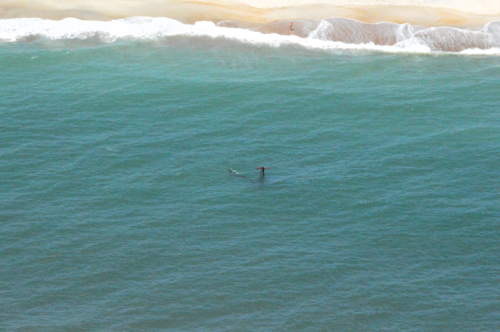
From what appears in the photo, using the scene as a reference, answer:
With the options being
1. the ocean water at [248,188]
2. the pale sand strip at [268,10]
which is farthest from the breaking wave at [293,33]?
the pale sand strip at [268,10]

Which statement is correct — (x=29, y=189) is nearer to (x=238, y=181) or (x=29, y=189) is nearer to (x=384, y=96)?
(x=238, y=181)

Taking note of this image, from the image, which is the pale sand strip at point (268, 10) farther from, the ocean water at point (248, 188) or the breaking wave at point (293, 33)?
the ocean water at point (248, 188)

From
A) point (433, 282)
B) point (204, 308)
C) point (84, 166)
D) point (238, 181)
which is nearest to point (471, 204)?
point (433, 282)

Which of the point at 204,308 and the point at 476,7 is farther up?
the point at 476,7

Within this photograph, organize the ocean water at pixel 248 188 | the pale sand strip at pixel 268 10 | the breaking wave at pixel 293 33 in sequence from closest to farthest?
the ocean water at pixel 248 188 → the breaking wave at pixel 293 33 → the pale sand strip at pixel 268 10

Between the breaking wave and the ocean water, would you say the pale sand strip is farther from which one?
the ocean water

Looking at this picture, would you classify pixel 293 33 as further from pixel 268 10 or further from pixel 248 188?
pixel 248 188
